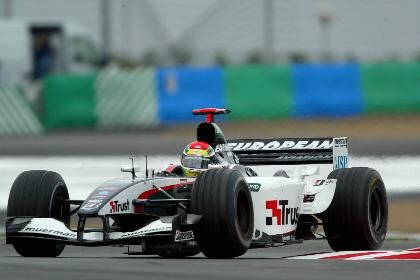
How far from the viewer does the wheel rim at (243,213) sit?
1101 cm

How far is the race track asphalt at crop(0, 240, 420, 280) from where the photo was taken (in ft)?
29.5

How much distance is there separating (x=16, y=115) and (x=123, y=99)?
8.44 feet

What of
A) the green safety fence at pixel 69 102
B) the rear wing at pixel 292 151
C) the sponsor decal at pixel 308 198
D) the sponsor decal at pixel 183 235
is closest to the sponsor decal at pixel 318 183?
the sponsor decal at pixel 308 198

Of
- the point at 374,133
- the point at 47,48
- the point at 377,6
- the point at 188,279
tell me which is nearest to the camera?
the point at 188,279

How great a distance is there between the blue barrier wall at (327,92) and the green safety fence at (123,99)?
3461 millimetres

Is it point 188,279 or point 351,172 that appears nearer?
point 188,279

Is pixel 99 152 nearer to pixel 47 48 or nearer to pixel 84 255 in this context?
pixel 84 255

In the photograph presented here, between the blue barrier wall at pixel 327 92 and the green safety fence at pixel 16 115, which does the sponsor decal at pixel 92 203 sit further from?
the green safety fence at pixel 16 115

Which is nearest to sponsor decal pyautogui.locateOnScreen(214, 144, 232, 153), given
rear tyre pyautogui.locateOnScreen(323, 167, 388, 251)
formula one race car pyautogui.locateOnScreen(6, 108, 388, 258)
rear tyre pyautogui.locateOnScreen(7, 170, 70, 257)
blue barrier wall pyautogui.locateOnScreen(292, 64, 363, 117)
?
formula one race car pyautogui.locateOnScreen(6, 108, 388, 258)

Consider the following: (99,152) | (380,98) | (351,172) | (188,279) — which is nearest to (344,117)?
(380,98)

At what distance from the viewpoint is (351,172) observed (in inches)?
491

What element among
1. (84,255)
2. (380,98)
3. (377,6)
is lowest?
(84,255)

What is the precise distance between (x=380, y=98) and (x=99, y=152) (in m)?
6.72

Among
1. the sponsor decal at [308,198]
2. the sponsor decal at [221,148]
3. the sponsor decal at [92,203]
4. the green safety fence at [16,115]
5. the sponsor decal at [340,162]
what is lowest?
the sponsor decal at [308,198]
